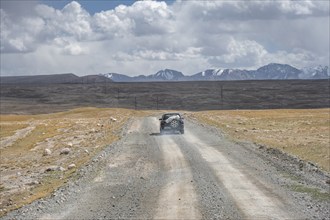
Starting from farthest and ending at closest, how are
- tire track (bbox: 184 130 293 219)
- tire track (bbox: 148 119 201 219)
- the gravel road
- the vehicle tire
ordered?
the vehicle tire, the gravel road, tire track (bbox: 184 130 293 219), tire track (bbox: 148 119 201 219)

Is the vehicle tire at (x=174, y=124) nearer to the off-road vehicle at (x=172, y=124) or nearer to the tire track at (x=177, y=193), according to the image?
the off-road vehicle at (x=172, y=124)

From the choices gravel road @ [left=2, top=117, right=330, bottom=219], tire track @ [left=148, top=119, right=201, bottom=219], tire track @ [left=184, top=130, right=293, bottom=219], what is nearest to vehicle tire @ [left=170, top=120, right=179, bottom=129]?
gravel road @ [left=2, top=117, right=330, bottom=219]

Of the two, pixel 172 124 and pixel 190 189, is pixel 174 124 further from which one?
pixel 190 189

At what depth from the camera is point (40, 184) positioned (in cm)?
2509

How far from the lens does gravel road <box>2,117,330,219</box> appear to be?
Answer: 678 inches

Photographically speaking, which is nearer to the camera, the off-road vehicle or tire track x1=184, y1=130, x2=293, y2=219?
tire track x1=184, y1=130, x2=293, y2=219

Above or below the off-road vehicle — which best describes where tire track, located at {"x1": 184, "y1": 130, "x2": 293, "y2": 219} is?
below

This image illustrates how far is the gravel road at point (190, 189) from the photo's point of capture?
1722cm

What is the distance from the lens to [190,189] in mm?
20688

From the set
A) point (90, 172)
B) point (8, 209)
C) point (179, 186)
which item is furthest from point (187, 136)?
point (8, 209)

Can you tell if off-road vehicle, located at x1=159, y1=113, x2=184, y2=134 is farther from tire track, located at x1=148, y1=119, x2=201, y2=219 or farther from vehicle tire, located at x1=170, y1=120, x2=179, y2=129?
tire track, located at x1=148, y1=119, x2=201, y2=219

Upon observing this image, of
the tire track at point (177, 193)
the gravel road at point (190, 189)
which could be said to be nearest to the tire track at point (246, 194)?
the gravel road at point (190, 189)

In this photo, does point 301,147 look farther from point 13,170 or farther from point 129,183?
point 13,170

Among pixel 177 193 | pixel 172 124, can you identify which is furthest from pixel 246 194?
pixel 172 124
